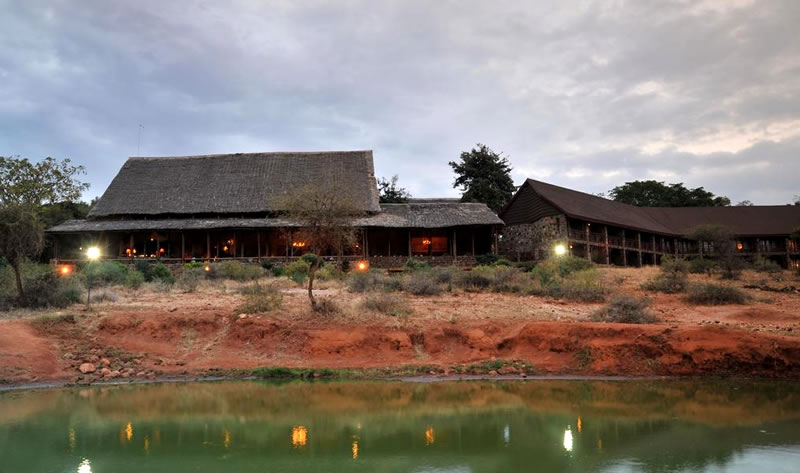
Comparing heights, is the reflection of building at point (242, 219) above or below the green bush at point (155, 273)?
above

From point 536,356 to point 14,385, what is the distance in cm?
1373

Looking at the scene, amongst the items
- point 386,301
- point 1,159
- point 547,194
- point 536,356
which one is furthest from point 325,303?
point 1,159

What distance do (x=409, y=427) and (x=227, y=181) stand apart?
29699 mm

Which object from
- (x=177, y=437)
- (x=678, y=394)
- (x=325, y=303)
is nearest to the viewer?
(x=177, y=437)

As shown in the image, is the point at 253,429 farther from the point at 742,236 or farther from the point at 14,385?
the point at 742,236

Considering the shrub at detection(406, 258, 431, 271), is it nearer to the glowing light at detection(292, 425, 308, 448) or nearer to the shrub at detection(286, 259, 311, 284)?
the shrub at detection(286, 259, 311, 284)

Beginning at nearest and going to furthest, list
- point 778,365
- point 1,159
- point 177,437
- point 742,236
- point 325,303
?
point 177,437, point 778,365, point 325,303, point 1,159, point 742,236

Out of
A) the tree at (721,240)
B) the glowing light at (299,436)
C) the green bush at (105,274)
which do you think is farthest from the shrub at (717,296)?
the green bush at (105,274)

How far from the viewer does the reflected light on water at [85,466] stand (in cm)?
852

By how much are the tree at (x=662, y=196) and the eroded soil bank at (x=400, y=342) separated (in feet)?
123

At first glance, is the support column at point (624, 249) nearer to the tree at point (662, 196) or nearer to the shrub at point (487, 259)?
the shrub at point (487, 259)

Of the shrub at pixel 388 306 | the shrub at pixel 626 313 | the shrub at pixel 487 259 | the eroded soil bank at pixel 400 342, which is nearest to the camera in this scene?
the eroded soil bank at pixel 400 342

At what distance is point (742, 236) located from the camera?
4181 centimetres

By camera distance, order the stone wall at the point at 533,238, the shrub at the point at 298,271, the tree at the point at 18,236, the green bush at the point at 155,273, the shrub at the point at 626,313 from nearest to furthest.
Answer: the shrub at the point at 626,313, the tree at the point at 18,236, the shrub at the point at 298,271, the green bush at the point at 155,273, the stone wall at the point at 533,238
